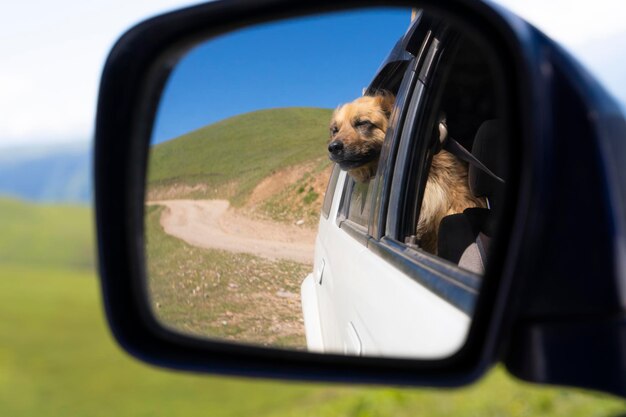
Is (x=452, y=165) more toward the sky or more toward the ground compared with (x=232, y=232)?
more toward the sky

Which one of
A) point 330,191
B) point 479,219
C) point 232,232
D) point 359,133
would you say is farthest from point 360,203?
point 232,232

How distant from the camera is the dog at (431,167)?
2709 mm

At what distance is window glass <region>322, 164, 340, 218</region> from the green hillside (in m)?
0.53

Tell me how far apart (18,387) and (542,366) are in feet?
64.1

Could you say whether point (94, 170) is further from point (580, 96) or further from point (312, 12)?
point (580, 96)

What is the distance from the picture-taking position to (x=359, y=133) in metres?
3.14

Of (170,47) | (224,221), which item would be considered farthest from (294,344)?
(170,47)

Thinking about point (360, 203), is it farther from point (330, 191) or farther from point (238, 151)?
point (238, 151)

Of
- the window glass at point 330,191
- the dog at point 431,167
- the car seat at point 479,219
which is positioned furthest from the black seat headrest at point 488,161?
the window glass at point 330,191

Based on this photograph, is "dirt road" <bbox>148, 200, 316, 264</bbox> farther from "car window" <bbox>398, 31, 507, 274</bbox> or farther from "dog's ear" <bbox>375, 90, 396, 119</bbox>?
"dog's ear" <bbox>375, 90, 396, 119</bbox>

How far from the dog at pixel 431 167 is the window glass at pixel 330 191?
4cm

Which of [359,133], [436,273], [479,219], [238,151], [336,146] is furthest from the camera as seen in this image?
[359,133]

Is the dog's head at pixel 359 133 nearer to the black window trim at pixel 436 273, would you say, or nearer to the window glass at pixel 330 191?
the window glass at pixel 330 191

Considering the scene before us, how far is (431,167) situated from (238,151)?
0.86m
